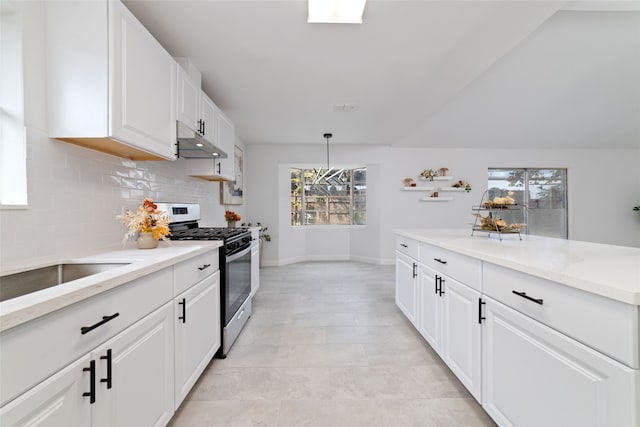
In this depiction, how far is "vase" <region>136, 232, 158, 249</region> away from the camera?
1.57 metres

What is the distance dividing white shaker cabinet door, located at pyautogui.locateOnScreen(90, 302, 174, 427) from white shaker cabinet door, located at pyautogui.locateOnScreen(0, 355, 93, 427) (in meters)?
0.04

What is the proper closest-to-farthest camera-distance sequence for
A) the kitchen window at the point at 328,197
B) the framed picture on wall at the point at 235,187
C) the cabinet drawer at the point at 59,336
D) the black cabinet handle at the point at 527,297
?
the cabinet drawer at the point at 59,336, the black cabinet handle at the point at 527,297, the framed picture on wall at the point at 235,187, the kitchen window at the point at 328,197

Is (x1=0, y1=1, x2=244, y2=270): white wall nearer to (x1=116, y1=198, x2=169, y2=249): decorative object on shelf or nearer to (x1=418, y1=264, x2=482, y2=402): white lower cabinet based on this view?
(x1=116, y1=198, x2=169, y2=249): decorative object on shelf

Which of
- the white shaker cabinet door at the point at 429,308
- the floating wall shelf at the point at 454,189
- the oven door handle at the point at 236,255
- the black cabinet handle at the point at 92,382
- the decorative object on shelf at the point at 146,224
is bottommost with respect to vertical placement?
the white shaker cabinet door at the point at 429,308

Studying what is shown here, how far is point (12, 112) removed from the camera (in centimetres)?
116

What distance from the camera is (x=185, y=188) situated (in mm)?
2703

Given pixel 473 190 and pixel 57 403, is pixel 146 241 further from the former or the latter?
pixel 473 190

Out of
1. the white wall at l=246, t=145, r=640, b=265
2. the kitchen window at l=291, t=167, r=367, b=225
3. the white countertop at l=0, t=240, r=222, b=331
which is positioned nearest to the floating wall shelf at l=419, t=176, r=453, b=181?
the white wall at l=246, t=145, r=640, b=265

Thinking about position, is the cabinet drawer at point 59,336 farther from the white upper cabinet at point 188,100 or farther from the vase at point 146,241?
the white upper cabinet at point 188,100

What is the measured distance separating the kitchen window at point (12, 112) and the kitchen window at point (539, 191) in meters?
6.73

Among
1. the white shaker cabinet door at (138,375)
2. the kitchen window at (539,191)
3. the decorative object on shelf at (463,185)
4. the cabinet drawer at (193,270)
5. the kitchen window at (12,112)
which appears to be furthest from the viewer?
the kitchen window at (539,191)

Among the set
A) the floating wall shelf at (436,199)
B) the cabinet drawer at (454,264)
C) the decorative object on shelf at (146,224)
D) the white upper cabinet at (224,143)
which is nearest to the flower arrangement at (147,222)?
the decorative object on shelf at (146,224)

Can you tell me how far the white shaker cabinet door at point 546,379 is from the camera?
0.77 m

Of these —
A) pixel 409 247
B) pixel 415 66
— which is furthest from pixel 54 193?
pixel 415 66
